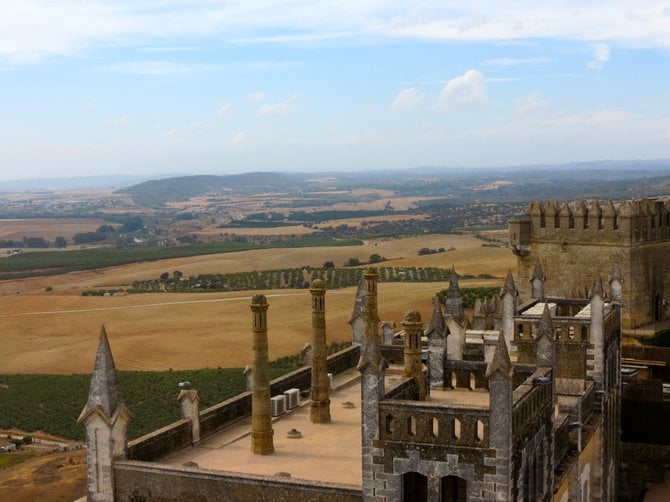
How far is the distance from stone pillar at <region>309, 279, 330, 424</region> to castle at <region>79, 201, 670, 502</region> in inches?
1.7

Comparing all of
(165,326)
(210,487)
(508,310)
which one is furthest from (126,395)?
(210,487)

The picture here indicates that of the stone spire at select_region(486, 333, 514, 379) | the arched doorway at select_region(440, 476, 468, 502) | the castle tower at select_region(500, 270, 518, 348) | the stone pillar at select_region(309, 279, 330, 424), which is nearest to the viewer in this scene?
the stone spire at select_region(486, 333, 514, 379)

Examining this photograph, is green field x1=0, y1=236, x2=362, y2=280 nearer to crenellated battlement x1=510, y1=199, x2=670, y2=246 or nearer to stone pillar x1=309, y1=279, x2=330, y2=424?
crenellated battlement x1=510, y1=199, x2=670, y2=246

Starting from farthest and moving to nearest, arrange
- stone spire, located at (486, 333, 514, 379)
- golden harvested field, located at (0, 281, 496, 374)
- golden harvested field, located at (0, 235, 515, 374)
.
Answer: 1. golden harvested field, located at (0, 235, 515, 374)
2. golden harvested field, located at (0, 281, 496, 374)
3. stone spire, located at (486, 333, 514, 379)

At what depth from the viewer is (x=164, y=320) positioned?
90.7 metres

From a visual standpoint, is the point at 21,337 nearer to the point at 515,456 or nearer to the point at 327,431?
the point at 327,431

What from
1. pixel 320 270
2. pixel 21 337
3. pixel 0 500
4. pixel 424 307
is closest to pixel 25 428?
pixel 0 500

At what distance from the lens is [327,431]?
23453mm

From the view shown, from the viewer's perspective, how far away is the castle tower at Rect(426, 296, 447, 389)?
21906 mm

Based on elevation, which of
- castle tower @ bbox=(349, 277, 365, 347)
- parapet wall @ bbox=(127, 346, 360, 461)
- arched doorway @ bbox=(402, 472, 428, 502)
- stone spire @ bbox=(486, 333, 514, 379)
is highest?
stone spire @ bbox=(486, 333, 514, 379)

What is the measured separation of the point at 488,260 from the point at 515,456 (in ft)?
353

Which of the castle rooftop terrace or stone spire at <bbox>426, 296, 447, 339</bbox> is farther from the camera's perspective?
stone spire at <bbox>426, 296, 447, 339</bbox>

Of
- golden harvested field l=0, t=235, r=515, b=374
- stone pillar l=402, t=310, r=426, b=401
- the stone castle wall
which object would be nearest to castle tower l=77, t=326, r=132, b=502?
stone pillar l=402, t=310, r=426, b=401

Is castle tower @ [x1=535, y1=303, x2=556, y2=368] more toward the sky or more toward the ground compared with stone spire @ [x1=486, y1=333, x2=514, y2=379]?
more toward the ground
